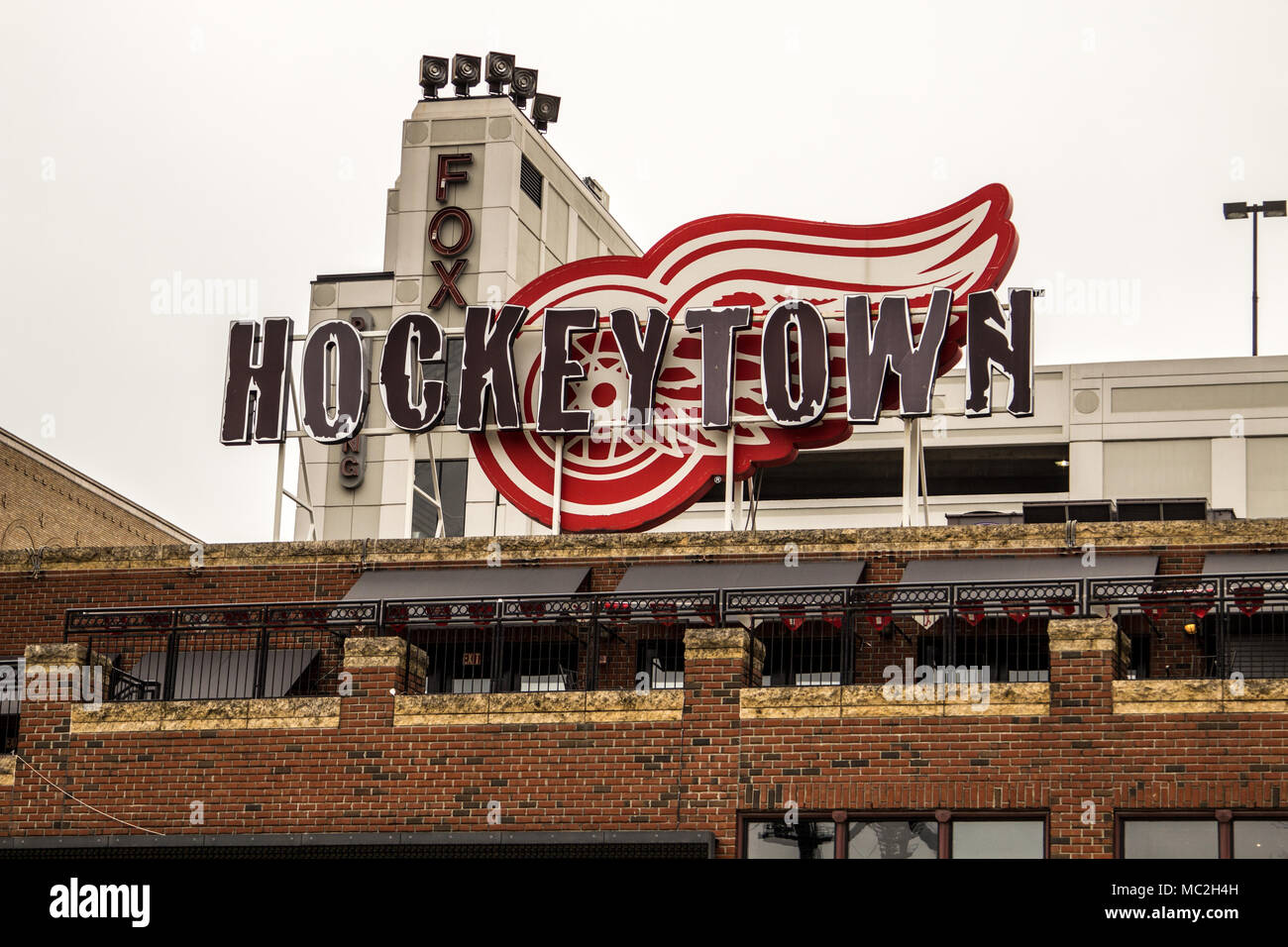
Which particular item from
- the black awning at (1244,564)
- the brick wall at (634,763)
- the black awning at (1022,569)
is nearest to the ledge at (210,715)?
the brick wall at (634,763)

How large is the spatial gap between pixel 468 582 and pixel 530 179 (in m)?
34.8

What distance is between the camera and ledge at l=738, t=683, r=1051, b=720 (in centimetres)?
2209

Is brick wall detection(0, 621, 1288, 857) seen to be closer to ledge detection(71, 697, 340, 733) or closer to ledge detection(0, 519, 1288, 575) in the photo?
ledge detection(71, 697, 340, 733)

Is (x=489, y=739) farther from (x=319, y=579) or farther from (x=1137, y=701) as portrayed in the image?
(x=1137, y=701)

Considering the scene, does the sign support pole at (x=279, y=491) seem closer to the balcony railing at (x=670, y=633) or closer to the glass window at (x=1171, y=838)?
the balcony railing at (x=670, y=633)

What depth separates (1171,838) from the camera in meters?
21.2

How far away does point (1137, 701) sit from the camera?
854 inches

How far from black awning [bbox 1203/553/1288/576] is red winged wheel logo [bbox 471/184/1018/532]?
5754 millimetres

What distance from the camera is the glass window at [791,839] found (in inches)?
879

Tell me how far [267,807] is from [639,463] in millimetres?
8478
